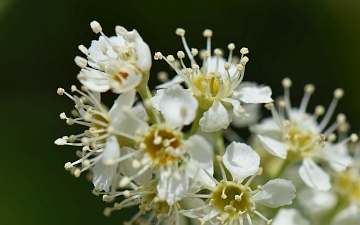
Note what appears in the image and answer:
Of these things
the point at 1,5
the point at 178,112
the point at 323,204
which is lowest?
A: the point at 323,204

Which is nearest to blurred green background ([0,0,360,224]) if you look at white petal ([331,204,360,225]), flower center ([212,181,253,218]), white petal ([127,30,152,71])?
white petal ([331,204,360,225])

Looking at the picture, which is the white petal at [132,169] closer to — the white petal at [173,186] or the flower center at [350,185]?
the white petal at [173,186]

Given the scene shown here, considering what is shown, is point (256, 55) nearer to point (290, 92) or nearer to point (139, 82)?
point (290, 92)

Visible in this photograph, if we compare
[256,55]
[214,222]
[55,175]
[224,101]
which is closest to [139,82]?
[224,101]

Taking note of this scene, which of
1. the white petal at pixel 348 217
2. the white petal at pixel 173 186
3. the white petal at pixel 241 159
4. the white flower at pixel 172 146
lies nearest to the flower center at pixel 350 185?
the white petal at pixel 348 217

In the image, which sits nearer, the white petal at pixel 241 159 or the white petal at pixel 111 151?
the white petal at pixel 111 151

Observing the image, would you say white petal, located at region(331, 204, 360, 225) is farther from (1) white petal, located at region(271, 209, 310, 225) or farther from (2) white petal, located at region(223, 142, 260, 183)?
(2) white petal, located at region(223, 142, 260, 183)
